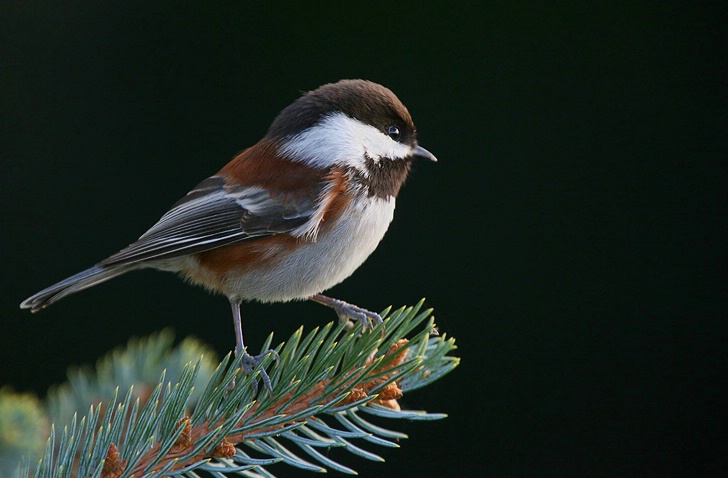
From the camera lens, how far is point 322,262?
1607 millimetres

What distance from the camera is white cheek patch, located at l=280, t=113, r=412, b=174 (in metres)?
1.68

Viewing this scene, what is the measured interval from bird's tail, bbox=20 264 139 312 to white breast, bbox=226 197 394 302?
28 cm

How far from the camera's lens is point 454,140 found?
2885mm

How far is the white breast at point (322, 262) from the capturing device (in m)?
1.61

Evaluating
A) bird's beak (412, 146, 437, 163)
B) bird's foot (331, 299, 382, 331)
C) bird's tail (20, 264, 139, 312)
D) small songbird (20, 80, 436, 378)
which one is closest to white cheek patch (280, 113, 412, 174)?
small songbird (20, 80, 436, 378)

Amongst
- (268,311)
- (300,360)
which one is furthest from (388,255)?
(300,360)

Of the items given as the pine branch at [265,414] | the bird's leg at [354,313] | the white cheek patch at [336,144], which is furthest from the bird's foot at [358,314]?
the white cheek patch at [336,144]

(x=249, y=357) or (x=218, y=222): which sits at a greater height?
(x=218, y=222)

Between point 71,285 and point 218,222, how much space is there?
1.19 ft

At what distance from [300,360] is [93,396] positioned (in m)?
0.51

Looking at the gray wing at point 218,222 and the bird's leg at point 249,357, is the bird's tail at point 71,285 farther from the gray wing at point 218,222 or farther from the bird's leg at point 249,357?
the bird's leg at point 249,357

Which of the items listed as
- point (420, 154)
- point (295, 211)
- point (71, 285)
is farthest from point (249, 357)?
point (420, 154)

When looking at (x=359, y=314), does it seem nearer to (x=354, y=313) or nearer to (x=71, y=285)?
(x=354, y=313)

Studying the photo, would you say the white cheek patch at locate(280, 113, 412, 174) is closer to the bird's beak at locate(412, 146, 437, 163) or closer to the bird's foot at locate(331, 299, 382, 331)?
the bird's beak at locate(412, 146, 437, 163)
